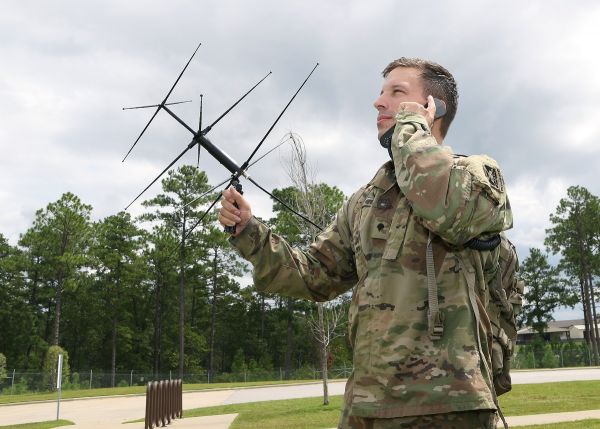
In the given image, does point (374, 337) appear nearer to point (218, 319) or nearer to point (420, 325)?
point (420, 325)

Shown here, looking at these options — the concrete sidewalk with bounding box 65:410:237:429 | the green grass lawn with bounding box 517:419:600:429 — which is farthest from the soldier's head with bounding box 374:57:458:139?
the concrete sidewalk with bounding box 65:410:237:429

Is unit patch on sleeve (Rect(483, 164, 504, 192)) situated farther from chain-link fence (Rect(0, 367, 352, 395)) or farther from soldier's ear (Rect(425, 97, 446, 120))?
→ chain-link fence (Rect(0, 367, 352, 395))

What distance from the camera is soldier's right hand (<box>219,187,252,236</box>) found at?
2.38 meters

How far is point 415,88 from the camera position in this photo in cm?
237

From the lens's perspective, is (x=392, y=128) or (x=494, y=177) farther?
(x=392, y=128)

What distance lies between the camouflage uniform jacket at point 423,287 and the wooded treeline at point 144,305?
5033 centimetres

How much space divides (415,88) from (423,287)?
856 millimetres

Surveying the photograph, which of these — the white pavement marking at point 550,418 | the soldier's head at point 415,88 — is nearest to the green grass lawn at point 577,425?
the white pavement marking at point 550,418

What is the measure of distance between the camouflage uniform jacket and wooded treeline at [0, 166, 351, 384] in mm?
50328

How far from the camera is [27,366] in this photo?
58875mm

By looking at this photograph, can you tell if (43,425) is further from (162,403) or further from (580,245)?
(580,245)

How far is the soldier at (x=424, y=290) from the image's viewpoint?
183cm

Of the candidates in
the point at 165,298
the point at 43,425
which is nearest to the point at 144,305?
the point at 165,298

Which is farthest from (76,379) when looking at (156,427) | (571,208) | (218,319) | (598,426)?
(571,208)
